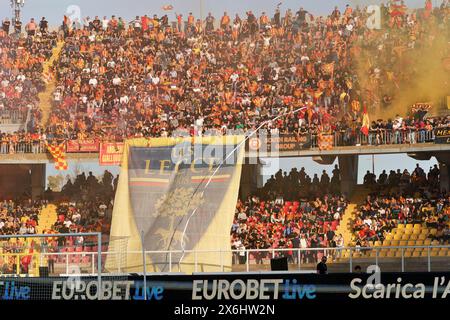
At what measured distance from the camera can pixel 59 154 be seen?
97.8ft

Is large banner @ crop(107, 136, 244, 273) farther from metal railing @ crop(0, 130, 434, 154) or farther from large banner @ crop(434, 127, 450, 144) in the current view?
large banner @ crop(434, 127, 450, 144)

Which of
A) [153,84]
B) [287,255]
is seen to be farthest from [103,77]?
[287,255]

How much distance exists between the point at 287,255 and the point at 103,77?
441 inches

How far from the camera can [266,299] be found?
627 inches

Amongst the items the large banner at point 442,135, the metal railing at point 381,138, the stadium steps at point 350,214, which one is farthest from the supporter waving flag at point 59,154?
the large banner at point 442,135

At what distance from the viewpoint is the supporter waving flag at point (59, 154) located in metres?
29.8

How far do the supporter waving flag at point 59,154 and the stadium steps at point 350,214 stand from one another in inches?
303

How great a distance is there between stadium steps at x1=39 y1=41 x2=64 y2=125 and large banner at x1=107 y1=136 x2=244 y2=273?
5607 millimetres

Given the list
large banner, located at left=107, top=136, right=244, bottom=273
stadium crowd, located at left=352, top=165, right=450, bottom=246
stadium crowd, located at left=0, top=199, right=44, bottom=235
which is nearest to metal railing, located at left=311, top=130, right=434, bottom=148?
stadium crowd, located at left=352, top=165, right=450, bottom=246

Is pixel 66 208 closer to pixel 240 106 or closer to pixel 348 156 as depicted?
pixel 240 106

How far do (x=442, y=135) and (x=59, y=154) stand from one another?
397 inches

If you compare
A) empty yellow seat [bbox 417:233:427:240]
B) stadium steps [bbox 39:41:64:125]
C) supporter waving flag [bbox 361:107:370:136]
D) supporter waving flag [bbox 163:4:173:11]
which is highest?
supporter waving flag [bbox 163:4:173:11]

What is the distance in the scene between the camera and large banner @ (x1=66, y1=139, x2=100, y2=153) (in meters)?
29.8
